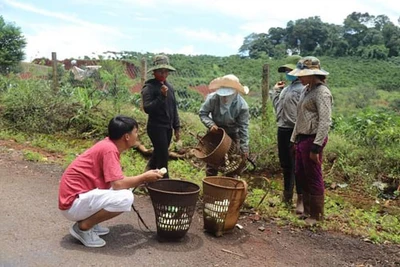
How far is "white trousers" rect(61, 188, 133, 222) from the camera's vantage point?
3.83m

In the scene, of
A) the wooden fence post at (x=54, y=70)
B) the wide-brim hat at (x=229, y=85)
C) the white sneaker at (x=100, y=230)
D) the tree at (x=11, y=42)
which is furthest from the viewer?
the tree at (x=11, y=42)

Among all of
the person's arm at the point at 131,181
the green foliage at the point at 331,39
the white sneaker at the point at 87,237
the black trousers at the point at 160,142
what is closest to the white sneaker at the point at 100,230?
the white sneaker at the point at 87,237

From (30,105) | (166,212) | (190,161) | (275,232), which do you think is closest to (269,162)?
(190,161)

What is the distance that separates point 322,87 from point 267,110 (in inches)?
120

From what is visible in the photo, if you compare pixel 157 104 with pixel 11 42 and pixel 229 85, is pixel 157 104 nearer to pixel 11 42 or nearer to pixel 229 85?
pixel 229 85

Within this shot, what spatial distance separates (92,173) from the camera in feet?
13.0

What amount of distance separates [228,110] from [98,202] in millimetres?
2044

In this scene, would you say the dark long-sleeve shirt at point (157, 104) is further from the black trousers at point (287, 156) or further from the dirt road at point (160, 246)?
the black trousers at point (287, 156)

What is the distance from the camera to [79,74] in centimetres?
1096

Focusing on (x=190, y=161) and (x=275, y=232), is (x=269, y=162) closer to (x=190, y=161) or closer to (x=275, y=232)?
(x=190, y=161)

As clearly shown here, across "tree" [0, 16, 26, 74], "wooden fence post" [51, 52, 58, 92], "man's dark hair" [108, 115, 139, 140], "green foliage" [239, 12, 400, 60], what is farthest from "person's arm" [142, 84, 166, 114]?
"green foliage" [239, 12, 400, 60]

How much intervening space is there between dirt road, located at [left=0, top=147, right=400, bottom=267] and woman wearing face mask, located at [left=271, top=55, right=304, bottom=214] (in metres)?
0.72

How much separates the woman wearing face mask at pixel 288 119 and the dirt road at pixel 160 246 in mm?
719

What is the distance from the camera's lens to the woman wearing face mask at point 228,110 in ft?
16.8
